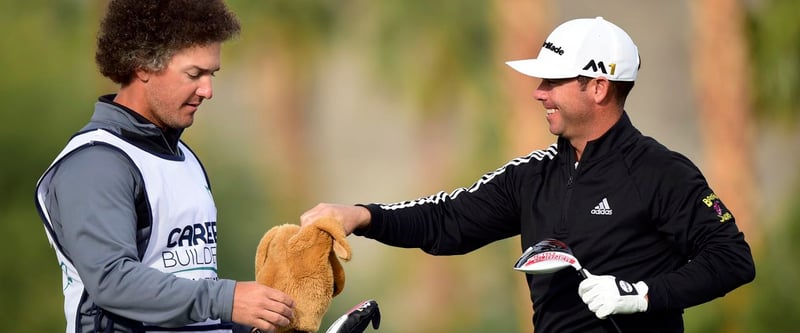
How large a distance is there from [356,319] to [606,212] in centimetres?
95

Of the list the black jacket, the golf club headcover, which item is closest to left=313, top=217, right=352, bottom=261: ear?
the golf club headcover

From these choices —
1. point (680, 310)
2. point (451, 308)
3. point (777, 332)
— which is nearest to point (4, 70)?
point (451, 308)

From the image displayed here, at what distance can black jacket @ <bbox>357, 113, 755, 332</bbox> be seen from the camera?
3.91 meters

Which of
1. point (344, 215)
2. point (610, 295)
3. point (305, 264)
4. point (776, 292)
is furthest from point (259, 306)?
point (776, 292)

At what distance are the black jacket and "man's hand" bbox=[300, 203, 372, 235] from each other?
7 cm

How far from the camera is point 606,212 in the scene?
409cm

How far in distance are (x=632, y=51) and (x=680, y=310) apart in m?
0.95

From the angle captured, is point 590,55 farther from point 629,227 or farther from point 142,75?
point 142,75

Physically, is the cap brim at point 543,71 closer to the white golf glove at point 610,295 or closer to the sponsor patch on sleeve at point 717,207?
the sponsor patch on sleeve at point 717,207

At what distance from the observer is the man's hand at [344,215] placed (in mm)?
4031

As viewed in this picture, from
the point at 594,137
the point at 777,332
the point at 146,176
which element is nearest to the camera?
the point at 146,176

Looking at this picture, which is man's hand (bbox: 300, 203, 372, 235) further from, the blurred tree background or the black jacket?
the blurred tree background

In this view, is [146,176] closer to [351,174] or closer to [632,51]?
[632,51]

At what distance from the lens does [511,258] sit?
→ 1185 centimetres
